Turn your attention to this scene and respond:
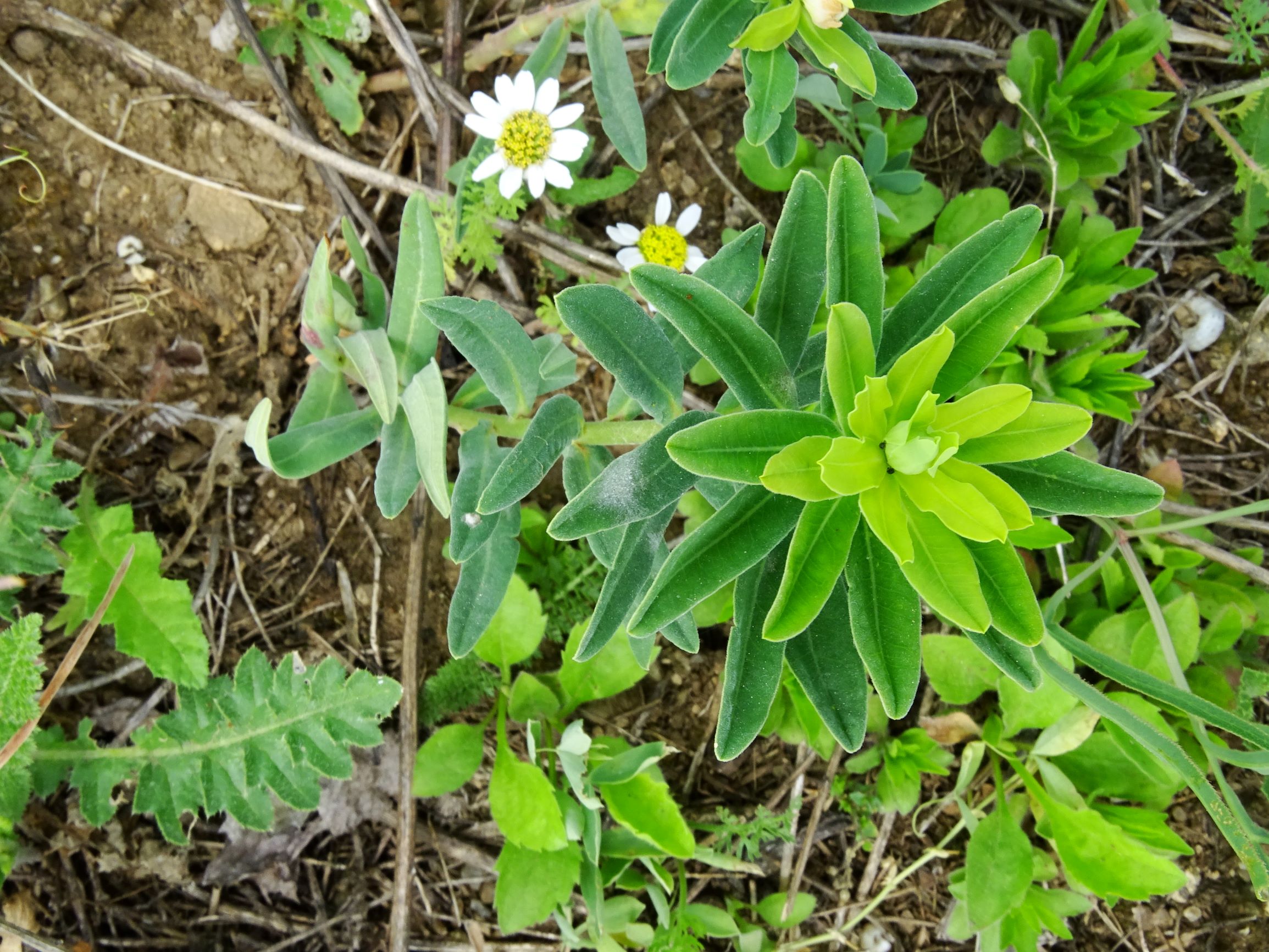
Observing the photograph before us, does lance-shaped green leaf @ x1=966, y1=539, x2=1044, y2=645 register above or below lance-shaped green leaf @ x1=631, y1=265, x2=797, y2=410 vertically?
below

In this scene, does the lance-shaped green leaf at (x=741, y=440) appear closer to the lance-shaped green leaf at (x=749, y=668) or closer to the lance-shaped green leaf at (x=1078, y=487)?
the lance-shaped green leaf at (x=749, y=668)

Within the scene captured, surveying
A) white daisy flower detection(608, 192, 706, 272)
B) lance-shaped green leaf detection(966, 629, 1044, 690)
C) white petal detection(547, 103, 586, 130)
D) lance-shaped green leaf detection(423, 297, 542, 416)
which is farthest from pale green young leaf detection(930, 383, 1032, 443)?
white petal detection(547, 103, 586, 130)

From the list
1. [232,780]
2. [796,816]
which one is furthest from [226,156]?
[796,816]

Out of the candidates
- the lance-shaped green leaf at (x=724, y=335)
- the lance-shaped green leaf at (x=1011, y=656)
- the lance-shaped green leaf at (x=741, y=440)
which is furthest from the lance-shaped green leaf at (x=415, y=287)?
the lance-shaped green leaf at (x=1011, y=656)

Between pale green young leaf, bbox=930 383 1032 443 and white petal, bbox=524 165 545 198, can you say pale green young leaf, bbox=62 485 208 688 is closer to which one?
white petal, bbox=524 165 545 198

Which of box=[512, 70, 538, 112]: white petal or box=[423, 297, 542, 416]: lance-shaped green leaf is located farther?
box=[512, 70, 538, 112]: white petal

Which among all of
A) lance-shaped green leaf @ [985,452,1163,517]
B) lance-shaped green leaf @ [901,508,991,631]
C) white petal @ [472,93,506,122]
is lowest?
lance-shaped green leaf @ [901,508,991,631]

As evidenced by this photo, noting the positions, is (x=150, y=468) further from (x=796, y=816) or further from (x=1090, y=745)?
(x=1090, y=745)
